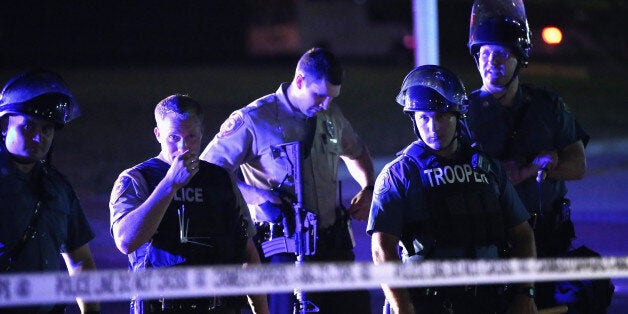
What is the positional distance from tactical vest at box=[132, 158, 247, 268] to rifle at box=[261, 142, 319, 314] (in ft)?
3.74

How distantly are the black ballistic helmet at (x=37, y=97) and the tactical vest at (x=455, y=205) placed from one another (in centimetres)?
162

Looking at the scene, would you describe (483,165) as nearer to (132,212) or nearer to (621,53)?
(132,212)

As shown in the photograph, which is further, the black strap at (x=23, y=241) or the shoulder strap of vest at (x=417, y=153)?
the shoulder strap of vest at (x=417, y=153)

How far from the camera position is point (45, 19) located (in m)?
31.3

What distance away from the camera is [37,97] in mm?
4785

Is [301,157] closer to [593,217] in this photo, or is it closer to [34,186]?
[34,186]

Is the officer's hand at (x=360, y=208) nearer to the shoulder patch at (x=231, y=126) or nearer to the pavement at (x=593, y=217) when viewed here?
the shoulder patch at (x=231, y=126)

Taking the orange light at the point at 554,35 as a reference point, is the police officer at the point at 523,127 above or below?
below

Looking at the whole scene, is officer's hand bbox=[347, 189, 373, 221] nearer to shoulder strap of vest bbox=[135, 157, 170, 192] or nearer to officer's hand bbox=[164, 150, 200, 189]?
shoulder strap of vest bbox=[135, 157, 170, 192]

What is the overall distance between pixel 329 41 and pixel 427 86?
28.4m

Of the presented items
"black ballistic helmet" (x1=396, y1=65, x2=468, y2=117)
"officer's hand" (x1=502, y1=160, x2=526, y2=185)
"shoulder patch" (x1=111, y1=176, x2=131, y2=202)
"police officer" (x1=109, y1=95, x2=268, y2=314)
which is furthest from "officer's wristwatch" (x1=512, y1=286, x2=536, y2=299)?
"shoulder patch" (x1=111, y1=176, x2=131, y2=202)

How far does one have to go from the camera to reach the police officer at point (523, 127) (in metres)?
6.56

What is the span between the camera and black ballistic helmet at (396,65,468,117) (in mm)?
5312

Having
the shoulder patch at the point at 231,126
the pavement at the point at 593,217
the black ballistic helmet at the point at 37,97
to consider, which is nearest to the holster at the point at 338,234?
the shoulder patch at the point at 231,126
